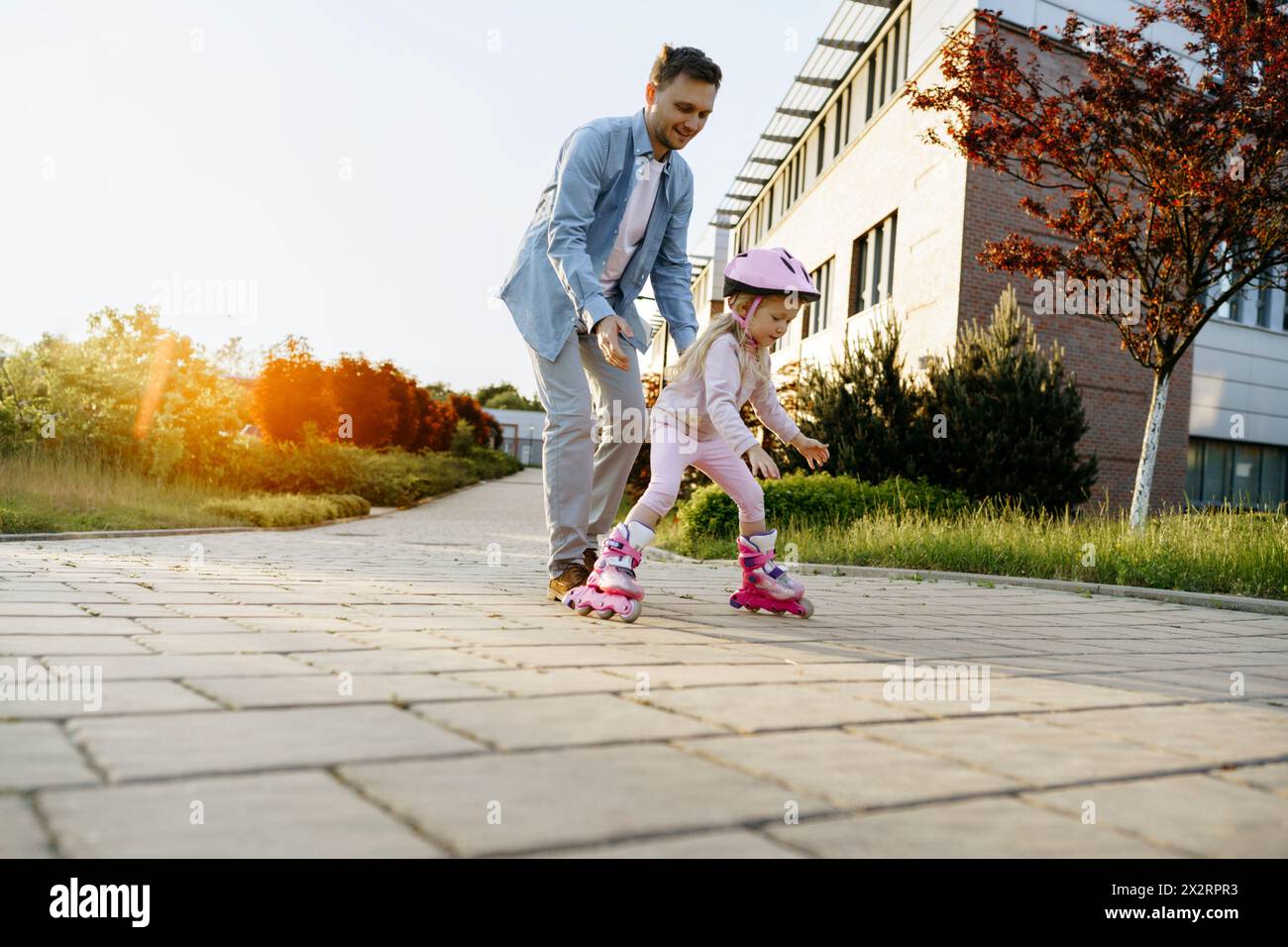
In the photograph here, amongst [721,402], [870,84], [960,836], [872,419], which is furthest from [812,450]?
[870,84]

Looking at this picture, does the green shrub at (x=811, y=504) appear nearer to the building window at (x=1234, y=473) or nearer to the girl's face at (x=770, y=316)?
the girl's face at (x=770, y=316)

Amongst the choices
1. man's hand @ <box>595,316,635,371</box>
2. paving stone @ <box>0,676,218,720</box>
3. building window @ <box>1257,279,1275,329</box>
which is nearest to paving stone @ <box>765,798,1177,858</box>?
paving stone @ <box>0,676,218,720</box>

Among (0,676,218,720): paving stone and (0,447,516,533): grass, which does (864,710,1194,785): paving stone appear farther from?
(0,447,516,533): grass

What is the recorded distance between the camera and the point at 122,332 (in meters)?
15.9

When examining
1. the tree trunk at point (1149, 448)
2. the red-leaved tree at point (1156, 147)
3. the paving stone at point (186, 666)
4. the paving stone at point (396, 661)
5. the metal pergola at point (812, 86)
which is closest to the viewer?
the paving stone at point (186, 666)

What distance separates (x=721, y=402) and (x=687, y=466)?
336 millimetres

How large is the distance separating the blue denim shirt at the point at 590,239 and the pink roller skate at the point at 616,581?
0.78m

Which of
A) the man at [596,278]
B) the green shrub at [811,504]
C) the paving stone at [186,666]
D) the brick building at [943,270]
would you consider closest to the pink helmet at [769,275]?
the man at [596,278]

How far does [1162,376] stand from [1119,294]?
3.07 ft

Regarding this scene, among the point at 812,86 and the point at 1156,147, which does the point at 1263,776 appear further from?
the point at 812,86

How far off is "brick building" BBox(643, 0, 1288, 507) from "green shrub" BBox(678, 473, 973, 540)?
3.11 meters

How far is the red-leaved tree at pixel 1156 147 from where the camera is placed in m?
9.20

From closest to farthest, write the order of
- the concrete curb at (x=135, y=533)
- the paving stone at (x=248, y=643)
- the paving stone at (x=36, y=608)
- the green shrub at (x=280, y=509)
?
the paving stone at (x=248, y=643) → the paving stone at (x=36, y=608) → the concrete curb at (x=135, y=533) → the green shrub at (x=280, y=509)

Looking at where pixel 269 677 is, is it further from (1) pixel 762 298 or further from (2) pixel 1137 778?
(1) pixel 762 298
